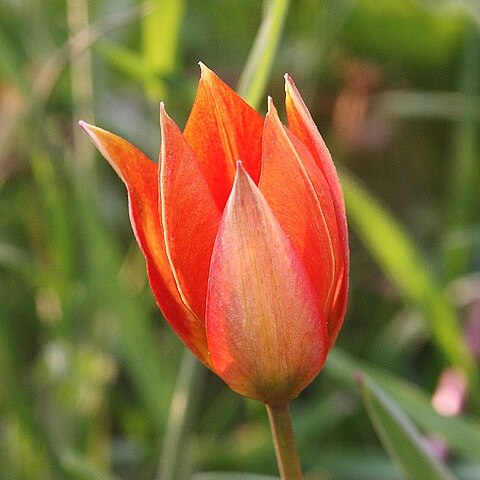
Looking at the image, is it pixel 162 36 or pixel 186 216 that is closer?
pixel 186 216

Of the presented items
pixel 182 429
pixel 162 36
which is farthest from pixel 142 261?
pixel 182 429

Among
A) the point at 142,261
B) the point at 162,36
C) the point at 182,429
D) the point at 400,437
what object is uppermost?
the point at 162,36

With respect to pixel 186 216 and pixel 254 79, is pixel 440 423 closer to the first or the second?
pixel 254 79

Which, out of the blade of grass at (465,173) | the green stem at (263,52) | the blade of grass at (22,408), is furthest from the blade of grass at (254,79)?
the blade of grass at (465,173)

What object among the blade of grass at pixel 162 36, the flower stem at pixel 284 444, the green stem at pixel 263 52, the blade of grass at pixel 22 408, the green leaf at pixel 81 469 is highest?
the green stem at pixel 263 52

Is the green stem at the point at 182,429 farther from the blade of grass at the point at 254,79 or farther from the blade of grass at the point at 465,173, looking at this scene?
the blade of grass at the point at 465,173

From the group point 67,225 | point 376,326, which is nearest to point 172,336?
point 67,225

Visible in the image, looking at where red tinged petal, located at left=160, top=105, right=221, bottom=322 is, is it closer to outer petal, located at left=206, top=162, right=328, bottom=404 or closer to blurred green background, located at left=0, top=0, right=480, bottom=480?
outer petal, located at left=206, top=162, right=328, bottom=404

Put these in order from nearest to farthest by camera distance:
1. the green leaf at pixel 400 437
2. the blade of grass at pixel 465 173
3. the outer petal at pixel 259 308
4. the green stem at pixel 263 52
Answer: the outer petal at pixel 259 308 → the green leaf at pixel 400 437 → the green stem at pixel 263 52 → the blade of grass at pixel 465 173
